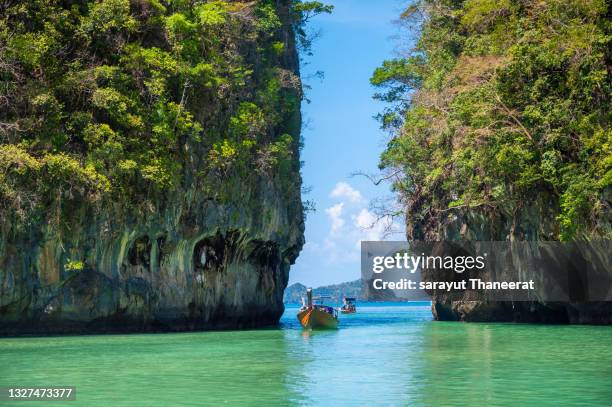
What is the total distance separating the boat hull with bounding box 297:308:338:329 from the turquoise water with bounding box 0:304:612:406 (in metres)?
9.41

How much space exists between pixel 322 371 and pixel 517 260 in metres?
19.1

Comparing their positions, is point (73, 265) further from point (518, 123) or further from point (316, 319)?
point (518, 123)

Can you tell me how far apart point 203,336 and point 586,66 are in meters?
15.7

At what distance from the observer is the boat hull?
3531 cm

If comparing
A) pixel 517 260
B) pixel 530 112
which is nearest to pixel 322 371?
pixel 530 112

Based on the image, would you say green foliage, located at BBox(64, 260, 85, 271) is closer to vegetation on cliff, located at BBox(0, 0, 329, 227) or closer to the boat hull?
vegetation on cliff, located at BBox(0, 0, 329, 227)

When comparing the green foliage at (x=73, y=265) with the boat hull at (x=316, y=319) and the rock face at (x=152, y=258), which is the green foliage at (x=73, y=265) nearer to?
the rock face at (x=152, y=258)

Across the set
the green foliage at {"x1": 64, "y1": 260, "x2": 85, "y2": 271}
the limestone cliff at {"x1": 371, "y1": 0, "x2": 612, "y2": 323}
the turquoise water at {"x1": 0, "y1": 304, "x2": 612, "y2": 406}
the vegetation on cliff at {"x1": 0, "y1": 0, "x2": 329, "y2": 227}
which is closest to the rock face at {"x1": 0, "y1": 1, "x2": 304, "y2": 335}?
the green foliage at {"x1": 64, "y1": 260, "x2": 85, "y2": 271}

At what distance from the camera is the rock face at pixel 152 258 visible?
28.5 meters

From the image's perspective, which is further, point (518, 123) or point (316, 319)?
point (316, 319)

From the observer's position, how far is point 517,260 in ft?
111

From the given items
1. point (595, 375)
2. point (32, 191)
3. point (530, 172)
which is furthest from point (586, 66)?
point (32, 191)

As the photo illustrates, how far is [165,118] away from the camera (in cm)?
2973

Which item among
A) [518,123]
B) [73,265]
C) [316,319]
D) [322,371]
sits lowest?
[322,371]
